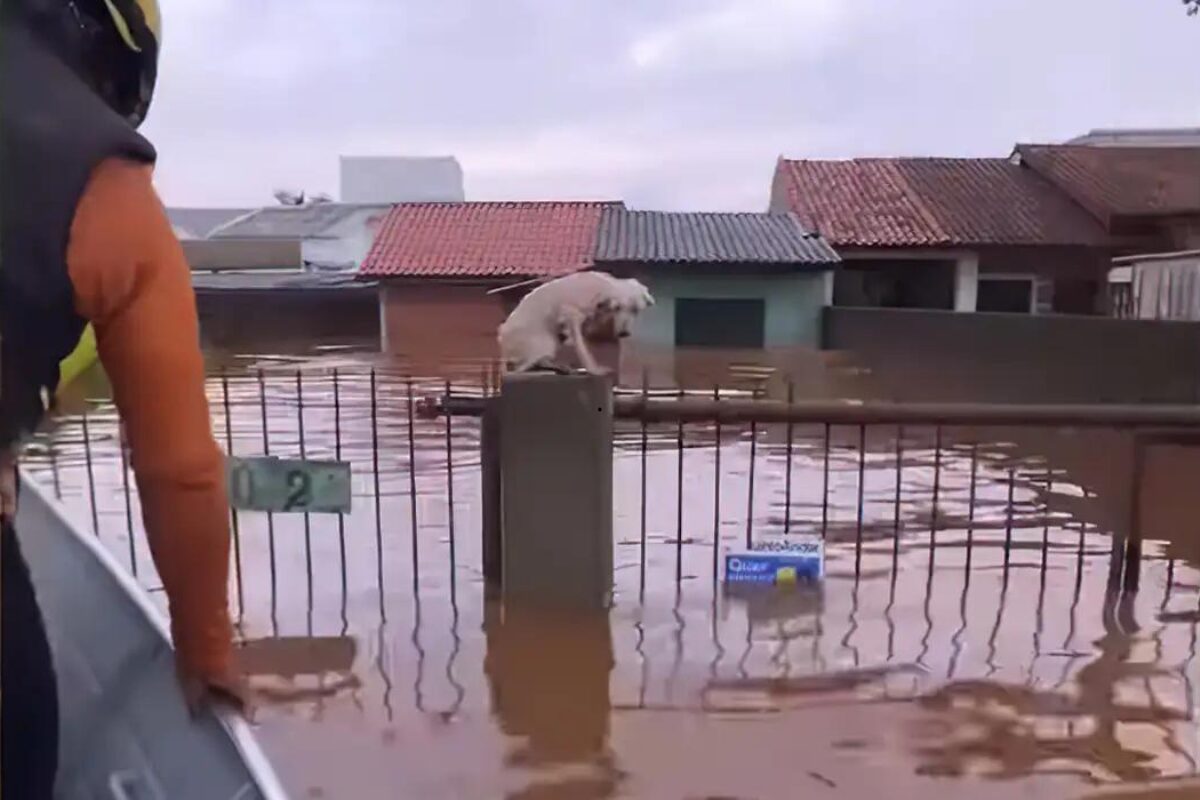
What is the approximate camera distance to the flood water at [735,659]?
358 centimetres

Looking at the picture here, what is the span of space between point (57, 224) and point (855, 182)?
23194 millimetres

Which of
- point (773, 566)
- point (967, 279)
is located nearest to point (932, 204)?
point (967, 279)

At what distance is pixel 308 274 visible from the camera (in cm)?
2556

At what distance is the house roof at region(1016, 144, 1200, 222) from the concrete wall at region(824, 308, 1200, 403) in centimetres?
528

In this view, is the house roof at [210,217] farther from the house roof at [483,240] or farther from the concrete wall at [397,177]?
the house roof at [483,240]

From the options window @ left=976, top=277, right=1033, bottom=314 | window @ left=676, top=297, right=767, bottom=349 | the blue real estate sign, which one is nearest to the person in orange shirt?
the blue real estate sign

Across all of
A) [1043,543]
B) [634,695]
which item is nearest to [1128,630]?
[1043,543]

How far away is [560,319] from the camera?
4.64 meters

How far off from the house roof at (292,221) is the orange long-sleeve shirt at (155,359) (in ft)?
91.9

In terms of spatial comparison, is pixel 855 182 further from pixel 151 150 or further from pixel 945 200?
pixel 151 150

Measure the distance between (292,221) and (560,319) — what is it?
26895 millimetres

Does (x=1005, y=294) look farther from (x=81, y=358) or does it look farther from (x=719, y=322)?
(x=81, y=358)

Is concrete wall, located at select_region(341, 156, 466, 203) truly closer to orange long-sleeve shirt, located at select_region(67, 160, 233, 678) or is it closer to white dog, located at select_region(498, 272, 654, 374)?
white dog, located at select_region(498, 272, 654, 374)

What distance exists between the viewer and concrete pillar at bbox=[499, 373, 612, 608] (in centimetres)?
460
